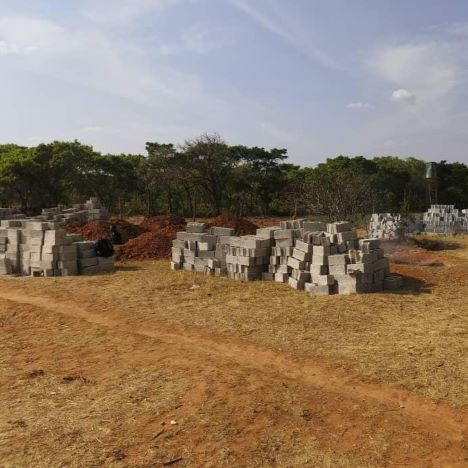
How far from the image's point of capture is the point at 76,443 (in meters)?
5.20

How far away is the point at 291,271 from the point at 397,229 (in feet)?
33.8

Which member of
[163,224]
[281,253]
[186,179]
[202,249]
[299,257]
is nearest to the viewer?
[299,257]

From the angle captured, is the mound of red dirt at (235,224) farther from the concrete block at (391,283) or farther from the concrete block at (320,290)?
the concrete block at (391,283)

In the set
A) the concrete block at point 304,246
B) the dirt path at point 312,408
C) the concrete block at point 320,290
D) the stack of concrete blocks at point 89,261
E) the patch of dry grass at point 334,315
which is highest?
the concrete block at point 304,246

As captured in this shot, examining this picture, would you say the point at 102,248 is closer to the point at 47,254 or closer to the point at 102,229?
the point at 47,254

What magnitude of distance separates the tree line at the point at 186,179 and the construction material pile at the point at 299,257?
14.2 meters

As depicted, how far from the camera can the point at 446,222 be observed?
2656cm

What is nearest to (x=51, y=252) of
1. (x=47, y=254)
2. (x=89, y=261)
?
(x=47, y=254)

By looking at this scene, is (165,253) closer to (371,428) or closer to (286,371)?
(286,371)

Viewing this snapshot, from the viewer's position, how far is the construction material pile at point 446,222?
26.3 meters

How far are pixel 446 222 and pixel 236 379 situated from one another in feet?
75.2

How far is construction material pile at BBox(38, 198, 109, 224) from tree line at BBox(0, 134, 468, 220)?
7.08m

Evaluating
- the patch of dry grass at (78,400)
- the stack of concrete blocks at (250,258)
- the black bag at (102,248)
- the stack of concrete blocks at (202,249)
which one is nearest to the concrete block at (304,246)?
the stack of concrete blocks at (250,258)

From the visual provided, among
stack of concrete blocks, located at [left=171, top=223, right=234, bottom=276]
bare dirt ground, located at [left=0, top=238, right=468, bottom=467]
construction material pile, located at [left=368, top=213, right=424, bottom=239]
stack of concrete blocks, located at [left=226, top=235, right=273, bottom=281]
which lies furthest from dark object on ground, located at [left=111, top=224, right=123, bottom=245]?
construction material pile, located at [left=368, top=213, right=424, bottom=239]
